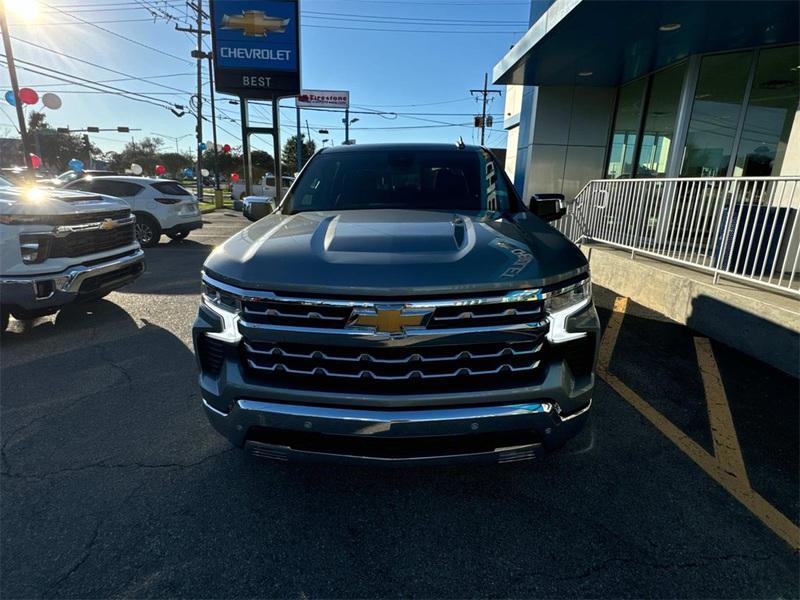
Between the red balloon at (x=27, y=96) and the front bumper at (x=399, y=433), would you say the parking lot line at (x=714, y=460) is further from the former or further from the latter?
the red balloon at (x=27, y=96)

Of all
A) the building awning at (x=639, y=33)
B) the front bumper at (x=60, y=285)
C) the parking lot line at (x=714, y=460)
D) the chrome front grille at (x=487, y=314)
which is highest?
the building awning at (x=639, y=33)

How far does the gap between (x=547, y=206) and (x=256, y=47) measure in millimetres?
13505

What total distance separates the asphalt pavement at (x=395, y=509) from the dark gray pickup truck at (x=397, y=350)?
470mm

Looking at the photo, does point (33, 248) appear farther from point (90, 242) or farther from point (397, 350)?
point (397, 350)

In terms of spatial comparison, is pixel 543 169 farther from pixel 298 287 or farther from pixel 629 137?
pixel 298 287

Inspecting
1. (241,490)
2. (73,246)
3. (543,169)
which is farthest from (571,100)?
(241,490)

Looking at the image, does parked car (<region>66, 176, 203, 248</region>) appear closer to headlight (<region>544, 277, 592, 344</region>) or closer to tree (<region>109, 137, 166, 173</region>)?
headlight (<region>544, 277, 592, 344</region>)

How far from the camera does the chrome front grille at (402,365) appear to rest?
1809 millimetres

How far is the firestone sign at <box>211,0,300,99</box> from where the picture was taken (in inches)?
521

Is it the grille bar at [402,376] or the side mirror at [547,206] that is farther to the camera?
the side mirror at [547,206]

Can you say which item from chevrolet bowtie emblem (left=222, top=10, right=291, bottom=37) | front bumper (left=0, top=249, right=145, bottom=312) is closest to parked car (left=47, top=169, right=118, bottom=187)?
chevrolet bowtie emblem (left=222, top=10, right=291, bottom=37)

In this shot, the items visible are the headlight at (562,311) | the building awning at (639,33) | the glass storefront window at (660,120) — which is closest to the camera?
the headlight at (562,311)

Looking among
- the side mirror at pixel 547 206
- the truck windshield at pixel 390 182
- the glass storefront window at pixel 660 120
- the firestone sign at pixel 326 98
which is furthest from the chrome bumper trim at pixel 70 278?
the firestone sign at pixel 326 98

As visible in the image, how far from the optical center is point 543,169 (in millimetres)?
12250
